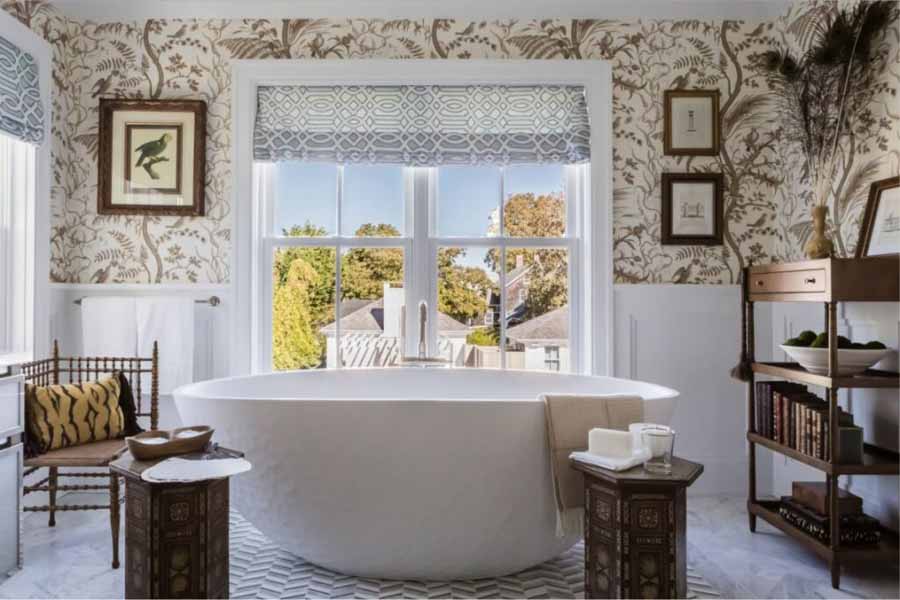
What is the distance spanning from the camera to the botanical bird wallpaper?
10.7ft

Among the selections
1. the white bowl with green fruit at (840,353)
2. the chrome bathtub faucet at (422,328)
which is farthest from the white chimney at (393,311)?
the white bowl with green fruit at (840,353)

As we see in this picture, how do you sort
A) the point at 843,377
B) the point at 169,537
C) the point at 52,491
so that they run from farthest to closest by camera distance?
the point at 52,491 < the point at 843,377 < the point at 169,537

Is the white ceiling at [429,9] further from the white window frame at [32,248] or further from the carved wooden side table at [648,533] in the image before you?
the carved wooden side table at [648,533]

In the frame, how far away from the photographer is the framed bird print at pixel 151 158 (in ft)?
10.7

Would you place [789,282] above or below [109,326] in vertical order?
above

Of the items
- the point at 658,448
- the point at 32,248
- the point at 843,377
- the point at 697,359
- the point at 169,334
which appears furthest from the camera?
the point at 697,359

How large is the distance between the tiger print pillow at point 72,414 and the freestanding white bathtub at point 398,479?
67cm

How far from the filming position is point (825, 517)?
2.30m

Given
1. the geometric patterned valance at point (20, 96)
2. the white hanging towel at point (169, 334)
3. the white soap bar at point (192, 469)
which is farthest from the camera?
the white hanging towel at point (169, 334)

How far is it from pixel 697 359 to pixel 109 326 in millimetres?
3096

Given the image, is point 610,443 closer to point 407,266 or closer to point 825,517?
point 825,517

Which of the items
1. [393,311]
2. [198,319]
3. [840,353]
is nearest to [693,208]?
[840,353]

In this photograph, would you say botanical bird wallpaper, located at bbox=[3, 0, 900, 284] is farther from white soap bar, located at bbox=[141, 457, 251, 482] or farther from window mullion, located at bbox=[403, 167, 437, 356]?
white soap bar, located at bbox=[141, 457, 251, 482]

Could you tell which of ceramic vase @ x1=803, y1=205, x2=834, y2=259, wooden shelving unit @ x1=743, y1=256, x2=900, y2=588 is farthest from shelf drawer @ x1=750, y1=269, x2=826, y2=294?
ceramic vase @ x1=803, y1=205, x2=834, y2=259
